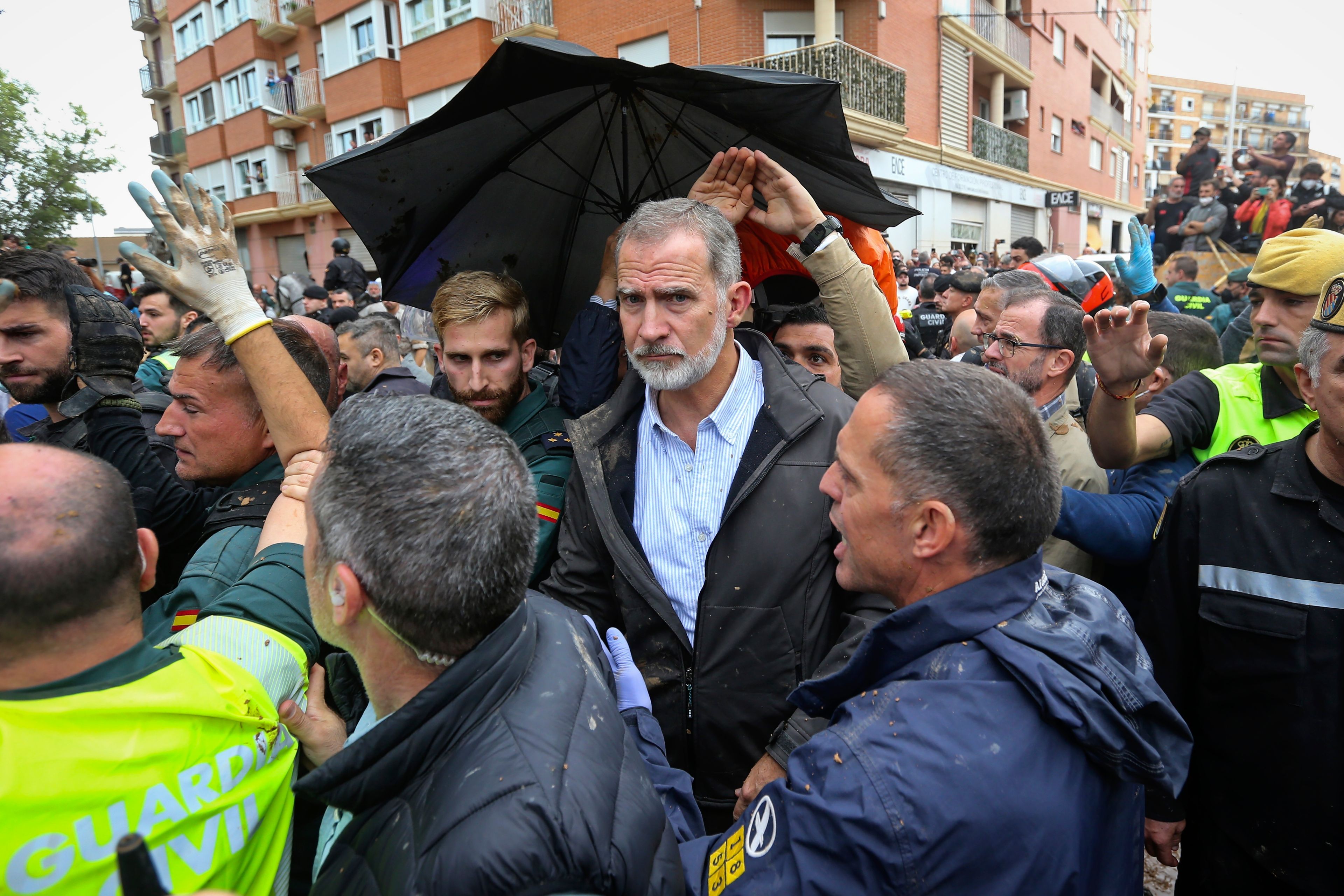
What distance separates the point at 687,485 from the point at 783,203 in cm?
103

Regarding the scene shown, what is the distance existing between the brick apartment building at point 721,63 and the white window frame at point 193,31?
0.36 ft

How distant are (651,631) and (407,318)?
587 centimetres

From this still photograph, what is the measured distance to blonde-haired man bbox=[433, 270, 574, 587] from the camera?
9.04 feet

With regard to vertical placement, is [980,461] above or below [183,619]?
above

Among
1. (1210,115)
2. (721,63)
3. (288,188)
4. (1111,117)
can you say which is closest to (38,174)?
(288,188)

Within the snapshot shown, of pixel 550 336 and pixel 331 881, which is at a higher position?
pixel 550 336

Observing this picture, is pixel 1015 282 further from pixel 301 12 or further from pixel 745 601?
pixel 301 12

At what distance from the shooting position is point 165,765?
1.22m

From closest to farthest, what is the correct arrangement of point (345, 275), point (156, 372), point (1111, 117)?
1. point (156, 372)
2. point (345, 275)
3. point (1111, 117)

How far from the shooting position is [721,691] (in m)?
2.04

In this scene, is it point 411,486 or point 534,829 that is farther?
point 411,486

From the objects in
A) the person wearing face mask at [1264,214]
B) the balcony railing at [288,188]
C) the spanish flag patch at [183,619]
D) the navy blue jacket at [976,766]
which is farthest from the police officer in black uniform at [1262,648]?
the balcony railing at [288,188]

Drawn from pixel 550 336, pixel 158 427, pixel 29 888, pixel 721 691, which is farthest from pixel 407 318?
pixel 29 888

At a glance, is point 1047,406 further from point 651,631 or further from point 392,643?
point 392,643
